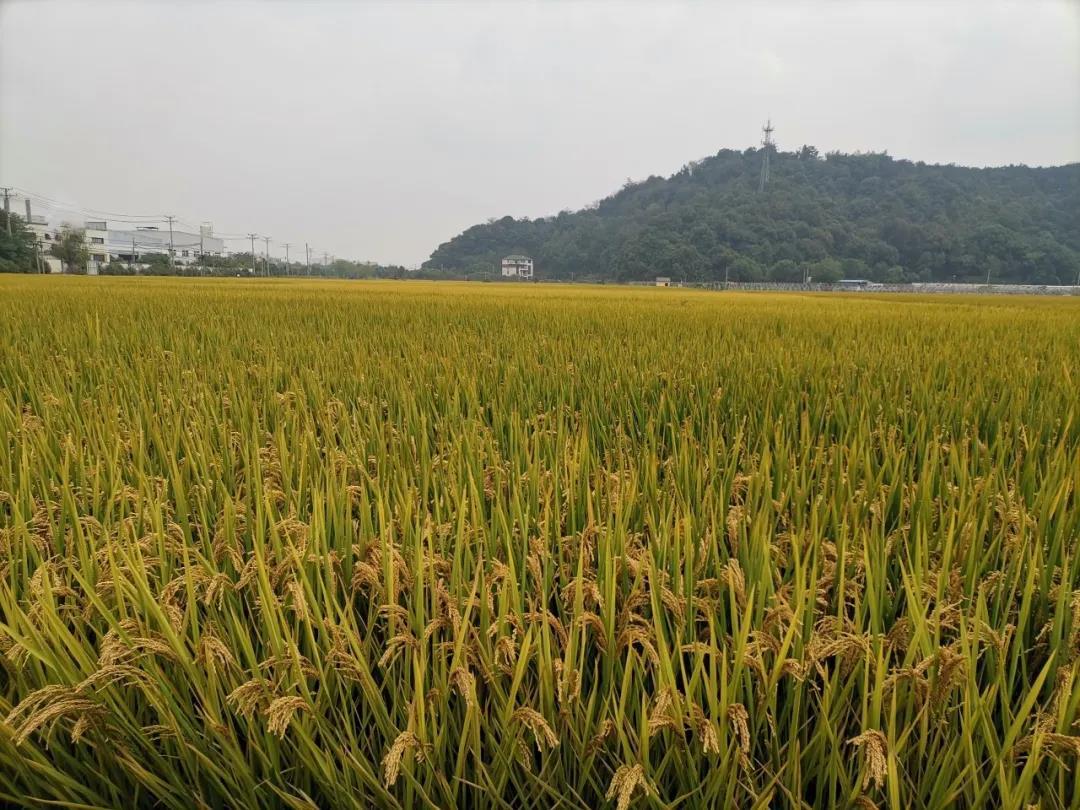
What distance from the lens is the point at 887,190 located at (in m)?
71.6

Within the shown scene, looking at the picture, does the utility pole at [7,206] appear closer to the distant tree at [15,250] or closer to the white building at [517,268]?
the distant tree at [15,250]

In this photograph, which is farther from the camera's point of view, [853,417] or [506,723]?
[853,417]

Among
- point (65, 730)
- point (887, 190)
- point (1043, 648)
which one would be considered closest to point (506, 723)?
point (65, 730)

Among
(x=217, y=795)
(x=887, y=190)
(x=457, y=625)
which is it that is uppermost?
(x=887, y=190)

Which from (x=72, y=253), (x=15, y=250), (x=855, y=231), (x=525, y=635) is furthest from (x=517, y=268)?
(x=525, y=635)

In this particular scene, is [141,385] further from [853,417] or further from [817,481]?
[853,417]

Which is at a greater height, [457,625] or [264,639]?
[457,625]

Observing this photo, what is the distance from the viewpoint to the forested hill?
58125 millimetres

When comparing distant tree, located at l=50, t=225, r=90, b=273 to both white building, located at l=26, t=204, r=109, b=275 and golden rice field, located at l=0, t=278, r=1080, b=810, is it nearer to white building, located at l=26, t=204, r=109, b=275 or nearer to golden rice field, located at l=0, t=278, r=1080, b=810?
white building, located at l=26, t=204, r=109, b=275

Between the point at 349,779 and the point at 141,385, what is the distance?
202cm

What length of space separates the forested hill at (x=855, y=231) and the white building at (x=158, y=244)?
36.4m

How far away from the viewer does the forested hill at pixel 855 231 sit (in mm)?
58125

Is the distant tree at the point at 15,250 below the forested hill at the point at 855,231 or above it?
below

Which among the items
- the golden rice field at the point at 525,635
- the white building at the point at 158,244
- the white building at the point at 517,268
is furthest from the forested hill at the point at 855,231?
the golden rice field at the point at 525,635
